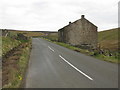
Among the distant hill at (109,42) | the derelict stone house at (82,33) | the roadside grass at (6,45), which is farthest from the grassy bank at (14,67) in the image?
the distant hill at (109,42)

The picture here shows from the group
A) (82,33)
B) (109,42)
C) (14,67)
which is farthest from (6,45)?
(109,42)

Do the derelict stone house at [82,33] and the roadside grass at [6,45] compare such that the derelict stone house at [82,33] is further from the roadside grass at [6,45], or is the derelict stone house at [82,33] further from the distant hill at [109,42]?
the roadside grass at [6,45]

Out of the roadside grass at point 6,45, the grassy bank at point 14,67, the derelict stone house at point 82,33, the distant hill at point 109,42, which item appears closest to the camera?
the grassy bank at point 14,67

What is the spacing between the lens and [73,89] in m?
6.59

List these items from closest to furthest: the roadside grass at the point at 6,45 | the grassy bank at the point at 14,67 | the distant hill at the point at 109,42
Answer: the grassy bank at the point at 14,67 < the roadside grass at the point at 6,45 < the distant hill at the point at 109,42

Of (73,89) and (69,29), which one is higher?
(69,29)

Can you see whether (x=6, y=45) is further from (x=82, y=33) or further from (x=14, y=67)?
(x=82, y=33)

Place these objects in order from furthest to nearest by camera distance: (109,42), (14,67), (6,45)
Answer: (109,42), (6,45), (14,67)

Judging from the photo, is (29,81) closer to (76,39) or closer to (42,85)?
(42,85)

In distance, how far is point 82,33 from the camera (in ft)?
138

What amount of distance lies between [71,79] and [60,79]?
57 cm

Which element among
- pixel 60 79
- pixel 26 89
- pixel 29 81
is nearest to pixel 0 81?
pixel 29 81

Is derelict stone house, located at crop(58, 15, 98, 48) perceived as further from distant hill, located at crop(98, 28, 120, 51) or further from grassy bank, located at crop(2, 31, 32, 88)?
grassy bank, located at crop(2, 31, 32, 88)

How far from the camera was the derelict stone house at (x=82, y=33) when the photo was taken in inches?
1641
